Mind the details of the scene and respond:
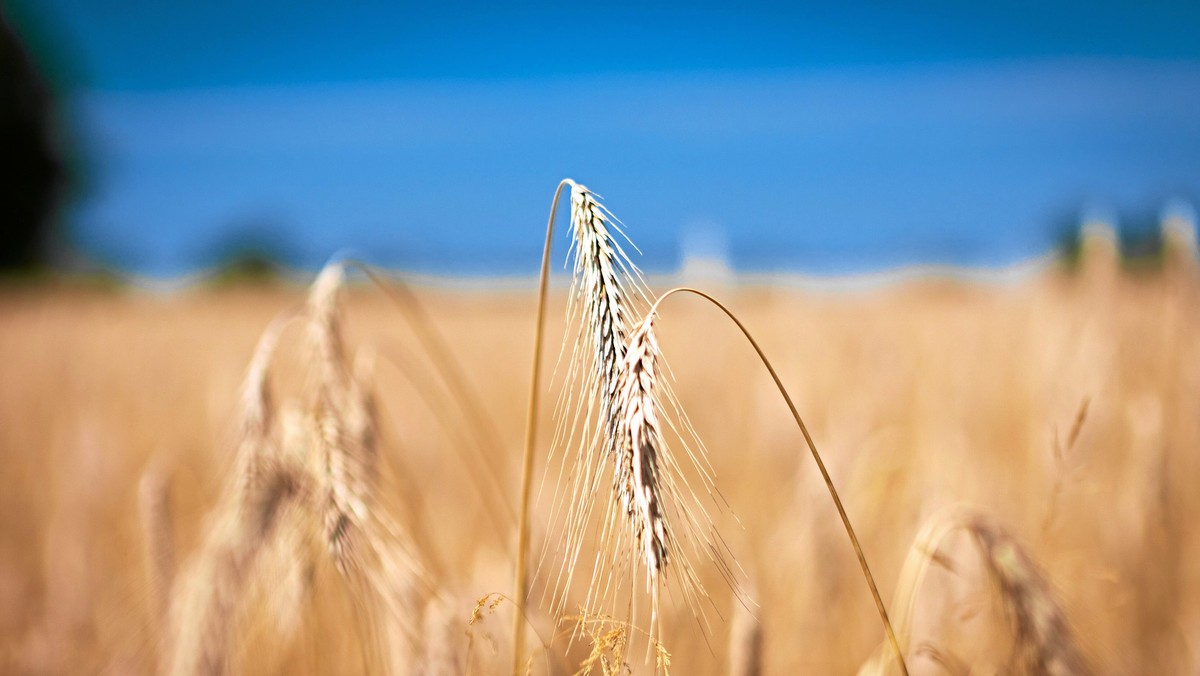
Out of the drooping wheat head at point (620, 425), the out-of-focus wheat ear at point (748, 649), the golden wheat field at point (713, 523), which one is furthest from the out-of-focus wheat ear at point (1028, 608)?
the drooping wheat head at point (620, 425)

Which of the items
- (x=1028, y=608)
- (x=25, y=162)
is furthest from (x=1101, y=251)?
(x=25, y=162)

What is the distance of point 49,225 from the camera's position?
2853 cm

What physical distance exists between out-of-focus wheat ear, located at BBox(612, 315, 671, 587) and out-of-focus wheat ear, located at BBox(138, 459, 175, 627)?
1.38m

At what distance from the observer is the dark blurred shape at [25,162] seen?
26797mm

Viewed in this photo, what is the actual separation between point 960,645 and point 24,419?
18.3 ft

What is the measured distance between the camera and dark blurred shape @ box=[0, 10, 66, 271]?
87.9 ft

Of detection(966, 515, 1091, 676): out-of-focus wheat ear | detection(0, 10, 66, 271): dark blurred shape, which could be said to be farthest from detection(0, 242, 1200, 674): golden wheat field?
detection(0, 10, 66, 271): dark blurred shape

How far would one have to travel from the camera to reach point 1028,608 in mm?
958

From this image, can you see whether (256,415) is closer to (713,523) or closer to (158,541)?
(713,523)

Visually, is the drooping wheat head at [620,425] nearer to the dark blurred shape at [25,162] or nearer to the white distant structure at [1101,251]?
the white distant structure at [1101,251]

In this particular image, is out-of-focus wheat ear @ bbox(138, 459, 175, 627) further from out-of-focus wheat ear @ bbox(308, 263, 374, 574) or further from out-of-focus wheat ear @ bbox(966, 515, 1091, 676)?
out-of-focus wheat ear @ bbox(966, 515, 1091, 676)

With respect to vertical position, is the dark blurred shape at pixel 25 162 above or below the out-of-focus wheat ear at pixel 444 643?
above

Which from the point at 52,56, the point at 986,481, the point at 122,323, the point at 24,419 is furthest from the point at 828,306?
the point at 52,56

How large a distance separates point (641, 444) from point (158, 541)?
1440mm
